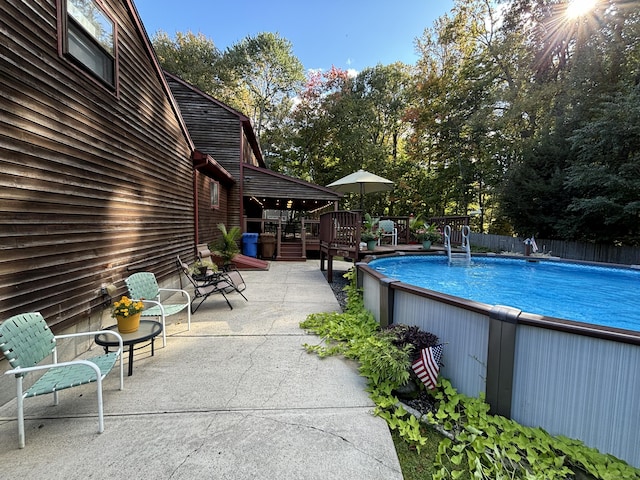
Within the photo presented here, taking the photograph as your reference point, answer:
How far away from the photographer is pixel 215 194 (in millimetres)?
10039

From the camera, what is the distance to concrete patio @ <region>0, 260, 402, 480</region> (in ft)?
6.03

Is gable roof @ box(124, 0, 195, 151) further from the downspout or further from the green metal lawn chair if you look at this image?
the green metal lawn chair

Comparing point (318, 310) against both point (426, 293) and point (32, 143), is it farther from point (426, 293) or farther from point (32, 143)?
point (32, 143)

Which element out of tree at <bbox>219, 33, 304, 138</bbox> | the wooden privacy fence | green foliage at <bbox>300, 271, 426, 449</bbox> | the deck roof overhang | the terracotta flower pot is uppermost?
tree at <bbox>219, 33, 304, 138</bbox>

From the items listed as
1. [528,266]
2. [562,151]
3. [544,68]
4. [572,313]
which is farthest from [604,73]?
[572,313]

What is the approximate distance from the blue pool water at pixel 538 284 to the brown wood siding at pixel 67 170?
16.2 feet

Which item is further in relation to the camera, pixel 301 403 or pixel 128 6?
pixel 128 6

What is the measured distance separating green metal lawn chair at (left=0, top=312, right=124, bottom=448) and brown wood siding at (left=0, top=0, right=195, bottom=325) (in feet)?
1.71

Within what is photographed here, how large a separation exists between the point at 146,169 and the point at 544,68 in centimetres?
1833

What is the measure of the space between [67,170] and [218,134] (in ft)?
29.4

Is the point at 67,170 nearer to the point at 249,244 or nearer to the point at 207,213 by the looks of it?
the point at 207,213

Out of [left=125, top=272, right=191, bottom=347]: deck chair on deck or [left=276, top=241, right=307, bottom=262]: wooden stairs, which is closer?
[left=125, top=272, right=191, bottom=347]: deck chair on deck

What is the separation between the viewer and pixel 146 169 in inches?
209

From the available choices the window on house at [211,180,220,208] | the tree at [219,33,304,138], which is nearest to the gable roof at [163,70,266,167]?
the window on house at [211,180,220,208]
